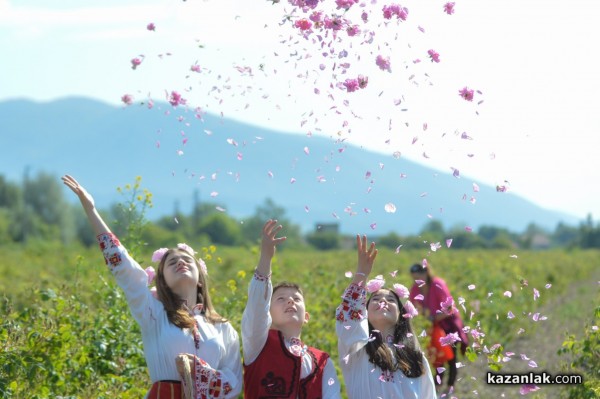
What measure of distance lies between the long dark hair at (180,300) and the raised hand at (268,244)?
15.2 inches

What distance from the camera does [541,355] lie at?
1512cm

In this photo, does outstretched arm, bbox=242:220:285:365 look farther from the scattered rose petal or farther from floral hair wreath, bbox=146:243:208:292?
the scattered rose petal

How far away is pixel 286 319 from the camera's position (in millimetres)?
5770

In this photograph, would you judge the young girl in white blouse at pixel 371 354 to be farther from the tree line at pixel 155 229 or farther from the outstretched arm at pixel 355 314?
the tree line at pixel 155 229

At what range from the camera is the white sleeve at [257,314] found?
555 centimetres

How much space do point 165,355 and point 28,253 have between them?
130 ft

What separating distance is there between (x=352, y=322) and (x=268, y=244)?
2.44 feet

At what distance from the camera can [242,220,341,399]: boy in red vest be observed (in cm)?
556

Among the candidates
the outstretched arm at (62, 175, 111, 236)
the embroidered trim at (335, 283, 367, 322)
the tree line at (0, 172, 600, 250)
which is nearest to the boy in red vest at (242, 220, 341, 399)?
the embroidered trim at (335, 283, 367, 322)

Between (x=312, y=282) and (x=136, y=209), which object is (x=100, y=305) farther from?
(x=312, y=282)

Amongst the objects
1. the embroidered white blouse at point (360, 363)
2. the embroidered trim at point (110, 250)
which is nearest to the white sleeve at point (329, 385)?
the embroidered white blouse at point (360, 363)

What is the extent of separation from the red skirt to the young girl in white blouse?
40.1 inches

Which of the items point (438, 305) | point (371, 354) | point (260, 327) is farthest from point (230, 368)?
point (438, 305)

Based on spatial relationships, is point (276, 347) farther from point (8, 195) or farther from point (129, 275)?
point (8, 195)
